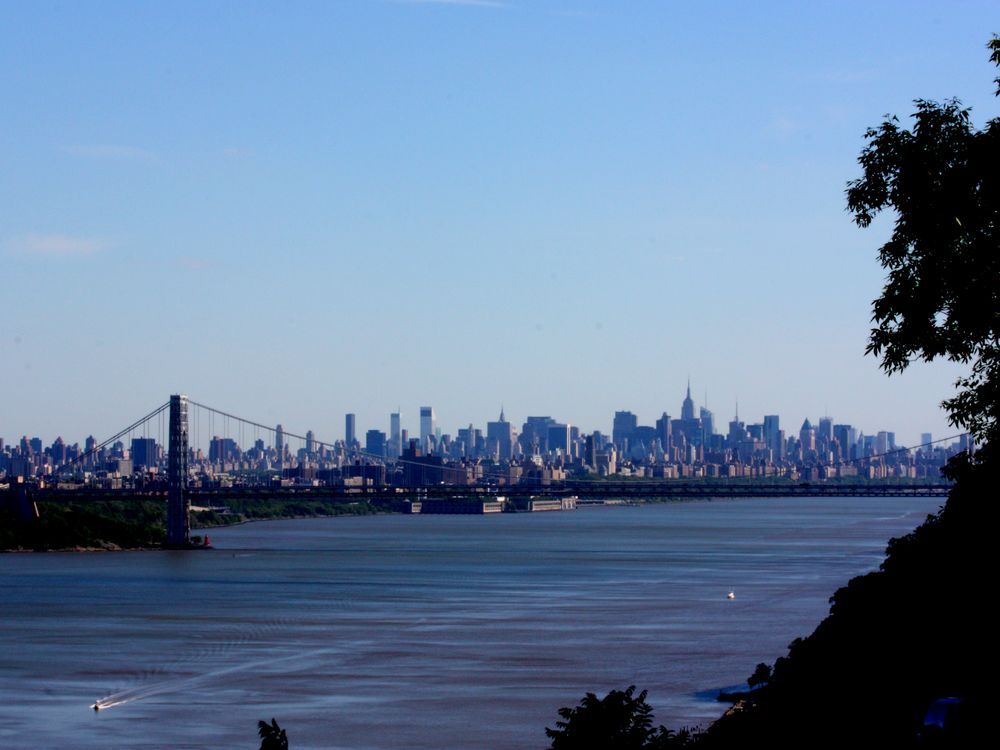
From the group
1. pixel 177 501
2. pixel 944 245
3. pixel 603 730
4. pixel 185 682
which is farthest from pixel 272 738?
pixel 177 501

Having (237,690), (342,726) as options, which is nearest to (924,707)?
(342,726)

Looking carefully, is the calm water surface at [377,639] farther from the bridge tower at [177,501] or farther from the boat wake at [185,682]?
the bridge tower at [177,501]

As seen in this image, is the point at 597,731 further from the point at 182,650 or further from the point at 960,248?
the point at 182,650

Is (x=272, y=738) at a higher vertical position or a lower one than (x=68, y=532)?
lower

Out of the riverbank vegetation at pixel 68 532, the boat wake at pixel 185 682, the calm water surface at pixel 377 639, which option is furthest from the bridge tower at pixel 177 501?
the boat wake at pixel 185 682

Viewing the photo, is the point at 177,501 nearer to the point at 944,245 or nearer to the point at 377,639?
the point at 377,639

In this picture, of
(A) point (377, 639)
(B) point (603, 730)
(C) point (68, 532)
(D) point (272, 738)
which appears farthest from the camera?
(C) point (68, 532)
